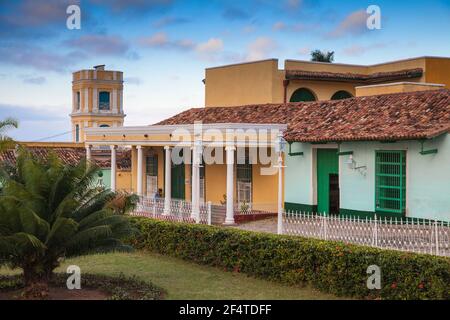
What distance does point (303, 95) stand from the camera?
29.5 m

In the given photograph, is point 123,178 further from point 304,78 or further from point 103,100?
point 103,100

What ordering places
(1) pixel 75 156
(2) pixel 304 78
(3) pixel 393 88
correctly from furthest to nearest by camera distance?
1. (1) pixel 75 156
2. (2) pixel 304 78
3. (3) pixel 393 88

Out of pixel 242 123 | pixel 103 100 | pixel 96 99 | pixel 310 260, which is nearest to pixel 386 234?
pixel 310 260

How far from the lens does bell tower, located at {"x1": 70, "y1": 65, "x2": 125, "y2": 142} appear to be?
50812mm

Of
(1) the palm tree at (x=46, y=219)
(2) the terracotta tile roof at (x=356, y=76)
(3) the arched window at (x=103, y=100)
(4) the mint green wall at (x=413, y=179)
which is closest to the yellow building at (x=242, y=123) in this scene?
(2) the terracotta tile roof at (x=356, y=76)

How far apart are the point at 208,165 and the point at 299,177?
A: 463 cm

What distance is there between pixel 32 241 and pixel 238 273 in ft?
17.2

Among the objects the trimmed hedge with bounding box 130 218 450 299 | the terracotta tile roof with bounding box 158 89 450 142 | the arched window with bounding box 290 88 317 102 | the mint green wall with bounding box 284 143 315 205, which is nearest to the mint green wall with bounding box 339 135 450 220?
the terracotta tile roof with bounding box 158 89 450 142

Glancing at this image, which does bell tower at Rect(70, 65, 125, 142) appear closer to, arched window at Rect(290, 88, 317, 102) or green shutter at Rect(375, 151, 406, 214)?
arched window at Rect(290, 88, 317, 102)

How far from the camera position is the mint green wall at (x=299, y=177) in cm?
2290

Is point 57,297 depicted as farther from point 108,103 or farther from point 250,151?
point 108,103
